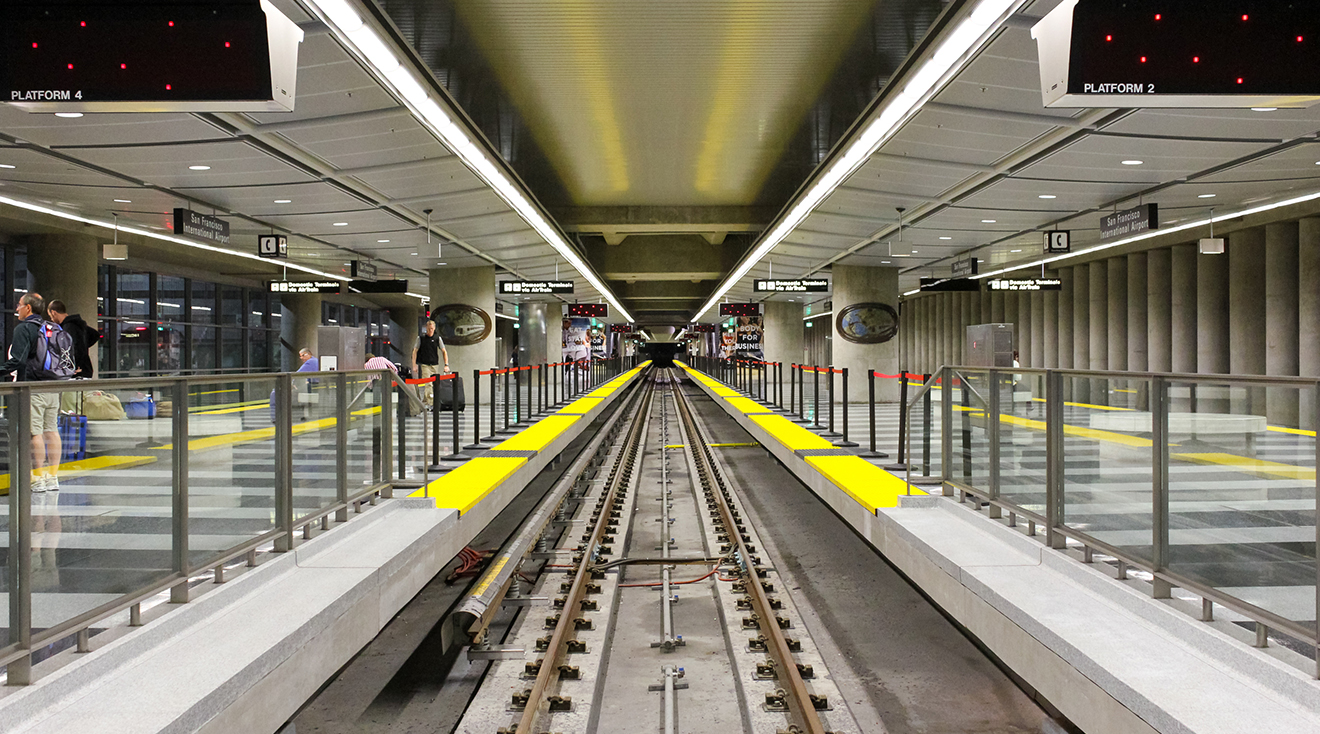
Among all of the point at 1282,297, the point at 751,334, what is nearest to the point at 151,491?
the point at 1282,297

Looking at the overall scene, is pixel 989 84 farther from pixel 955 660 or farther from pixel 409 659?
pixel 409 659

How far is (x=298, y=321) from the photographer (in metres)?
28.4

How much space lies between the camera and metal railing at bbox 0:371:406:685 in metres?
3.20

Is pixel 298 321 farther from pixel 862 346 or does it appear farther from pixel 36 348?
pixel 36 348

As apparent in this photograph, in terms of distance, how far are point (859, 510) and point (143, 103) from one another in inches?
246

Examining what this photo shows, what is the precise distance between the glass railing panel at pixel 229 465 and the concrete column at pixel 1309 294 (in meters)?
15.1

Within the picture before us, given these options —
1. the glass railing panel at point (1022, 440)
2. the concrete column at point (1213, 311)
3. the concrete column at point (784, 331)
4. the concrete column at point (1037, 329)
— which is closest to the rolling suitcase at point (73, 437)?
the glass railing panel at point (1022, 440)

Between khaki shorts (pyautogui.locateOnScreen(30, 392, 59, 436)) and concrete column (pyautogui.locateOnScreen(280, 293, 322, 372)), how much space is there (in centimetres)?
2625

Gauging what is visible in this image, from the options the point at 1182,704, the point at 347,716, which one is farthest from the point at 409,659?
the point at 1182,704

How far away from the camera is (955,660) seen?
19.1 feet

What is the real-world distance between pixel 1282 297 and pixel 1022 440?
Result: 1259cm

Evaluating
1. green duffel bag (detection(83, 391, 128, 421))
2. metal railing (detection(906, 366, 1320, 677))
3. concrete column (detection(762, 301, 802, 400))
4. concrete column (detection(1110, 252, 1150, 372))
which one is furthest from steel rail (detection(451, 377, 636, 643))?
concrete column (detection(762, 301, 802, 400))

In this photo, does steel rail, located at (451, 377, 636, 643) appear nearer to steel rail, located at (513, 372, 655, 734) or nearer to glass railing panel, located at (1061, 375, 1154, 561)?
steel rail, located at (513, 372, 655, 734)

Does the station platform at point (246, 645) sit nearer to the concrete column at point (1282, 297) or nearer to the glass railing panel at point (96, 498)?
the glass railing panel at point (96, 498)
